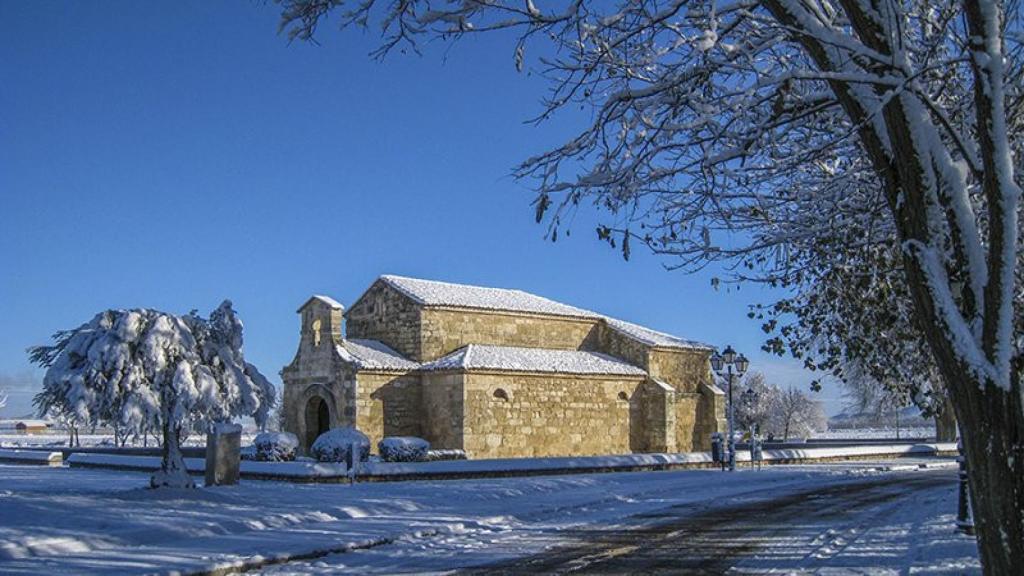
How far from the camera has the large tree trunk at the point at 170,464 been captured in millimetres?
16109

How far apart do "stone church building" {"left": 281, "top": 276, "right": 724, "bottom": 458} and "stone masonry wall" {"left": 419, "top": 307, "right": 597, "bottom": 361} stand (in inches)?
1.9

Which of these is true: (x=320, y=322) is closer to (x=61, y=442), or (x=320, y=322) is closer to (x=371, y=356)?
(x=371, y=356)

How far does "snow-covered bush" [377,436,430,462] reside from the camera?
27188 mm

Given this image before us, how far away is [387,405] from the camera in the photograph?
31781mm

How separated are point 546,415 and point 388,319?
7527 millimetres

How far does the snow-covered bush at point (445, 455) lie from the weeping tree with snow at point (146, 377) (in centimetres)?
1181

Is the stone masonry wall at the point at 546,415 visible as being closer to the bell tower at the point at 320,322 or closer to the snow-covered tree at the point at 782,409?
the bell tower at the point at 320,322

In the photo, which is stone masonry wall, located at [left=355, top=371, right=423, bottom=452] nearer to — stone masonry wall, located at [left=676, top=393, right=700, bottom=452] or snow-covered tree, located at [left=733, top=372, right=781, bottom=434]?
stone masonry wall, located at [left=676, top=393, right=700, bottom=452]

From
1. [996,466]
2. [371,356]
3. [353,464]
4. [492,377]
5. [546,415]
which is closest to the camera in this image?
[996,466]

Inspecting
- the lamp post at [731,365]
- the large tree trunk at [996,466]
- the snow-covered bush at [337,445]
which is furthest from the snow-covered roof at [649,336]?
the large tree trunk at [996,466]

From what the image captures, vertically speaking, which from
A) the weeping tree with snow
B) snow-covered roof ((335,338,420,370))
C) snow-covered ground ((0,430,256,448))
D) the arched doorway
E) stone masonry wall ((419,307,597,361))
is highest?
stone masonry wall ((419,307,597,361))

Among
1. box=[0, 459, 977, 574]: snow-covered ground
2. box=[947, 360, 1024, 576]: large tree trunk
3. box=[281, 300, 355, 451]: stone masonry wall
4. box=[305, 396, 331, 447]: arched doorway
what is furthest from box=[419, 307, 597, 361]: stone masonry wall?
box=[947, 360, 1024, 576]: large tree trunk

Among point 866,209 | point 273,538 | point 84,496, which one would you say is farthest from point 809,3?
point 84,496

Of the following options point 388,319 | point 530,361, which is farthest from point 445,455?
point 388,319
